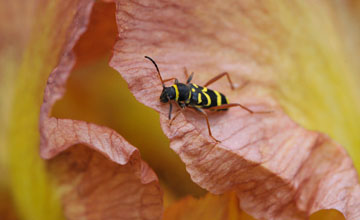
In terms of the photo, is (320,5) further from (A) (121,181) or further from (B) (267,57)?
(A) (121,181)

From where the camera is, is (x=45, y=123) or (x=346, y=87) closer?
(x=45, y=123)

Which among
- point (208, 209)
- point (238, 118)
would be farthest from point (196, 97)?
point (208, 209)

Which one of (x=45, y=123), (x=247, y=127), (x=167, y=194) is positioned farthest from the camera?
(x=167, y=194)

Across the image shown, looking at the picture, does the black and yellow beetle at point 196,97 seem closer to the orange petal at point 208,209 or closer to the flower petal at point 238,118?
the flower petal at point 238,118

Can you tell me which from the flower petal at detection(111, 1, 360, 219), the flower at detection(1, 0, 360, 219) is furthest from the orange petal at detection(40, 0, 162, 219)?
the flower petal at detection(111, 1, 360, 219)

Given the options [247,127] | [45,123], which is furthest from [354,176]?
[45,123]
